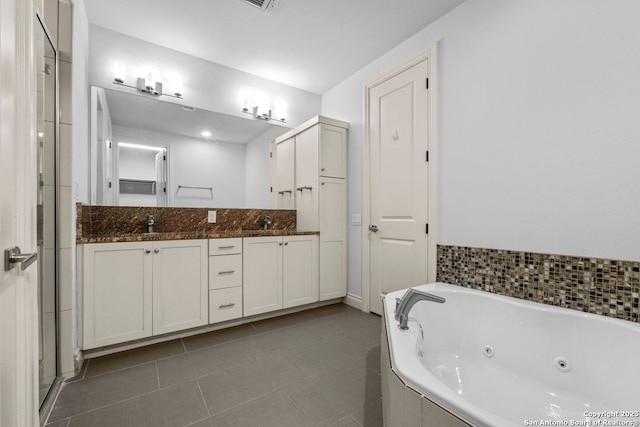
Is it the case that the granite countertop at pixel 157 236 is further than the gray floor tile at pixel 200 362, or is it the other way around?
the granite countertop at pixel 157 236

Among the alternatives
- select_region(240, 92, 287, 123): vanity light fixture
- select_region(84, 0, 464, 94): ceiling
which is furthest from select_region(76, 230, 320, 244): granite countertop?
select_region(84, 0, 464, 94): ceiling

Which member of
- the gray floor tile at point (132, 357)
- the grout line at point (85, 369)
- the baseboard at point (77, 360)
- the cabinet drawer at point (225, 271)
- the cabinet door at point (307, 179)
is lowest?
the gray floor tile at point (132, 357)

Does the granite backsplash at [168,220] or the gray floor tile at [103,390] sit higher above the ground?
the granite backsplash at [168,220]

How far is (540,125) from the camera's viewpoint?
1695 mm

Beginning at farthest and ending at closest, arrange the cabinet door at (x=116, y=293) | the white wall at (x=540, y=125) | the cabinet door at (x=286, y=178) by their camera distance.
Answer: the cabinet door at (x=286, y=178) < the cabinet door at (x=116, y=293) < the white wall at (x=540, y=125)

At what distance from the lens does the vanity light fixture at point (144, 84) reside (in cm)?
246

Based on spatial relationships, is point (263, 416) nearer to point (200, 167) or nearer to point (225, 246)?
point (225, 246)

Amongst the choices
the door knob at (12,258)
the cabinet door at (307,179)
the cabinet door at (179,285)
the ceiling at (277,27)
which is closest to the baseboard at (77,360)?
the cabinet door at (179,285)

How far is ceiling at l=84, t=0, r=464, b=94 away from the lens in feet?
7.11

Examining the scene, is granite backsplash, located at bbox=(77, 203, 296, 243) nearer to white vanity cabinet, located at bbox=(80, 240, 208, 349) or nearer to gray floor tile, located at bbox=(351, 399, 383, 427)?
white vanity cabinet, located at bbox=(80, 240, 208, 349)

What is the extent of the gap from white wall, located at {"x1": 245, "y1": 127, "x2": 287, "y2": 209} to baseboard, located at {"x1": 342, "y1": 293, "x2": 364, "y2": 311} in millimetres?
1368

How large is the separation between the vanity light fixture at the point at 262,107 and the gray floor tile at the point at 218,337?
2.25 m

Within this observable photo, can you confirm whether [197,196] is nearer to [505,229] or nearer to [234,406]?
[234,406]

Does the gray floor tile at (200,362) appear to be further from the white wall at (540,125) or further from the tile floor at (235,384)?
the white wall at (540,125)
